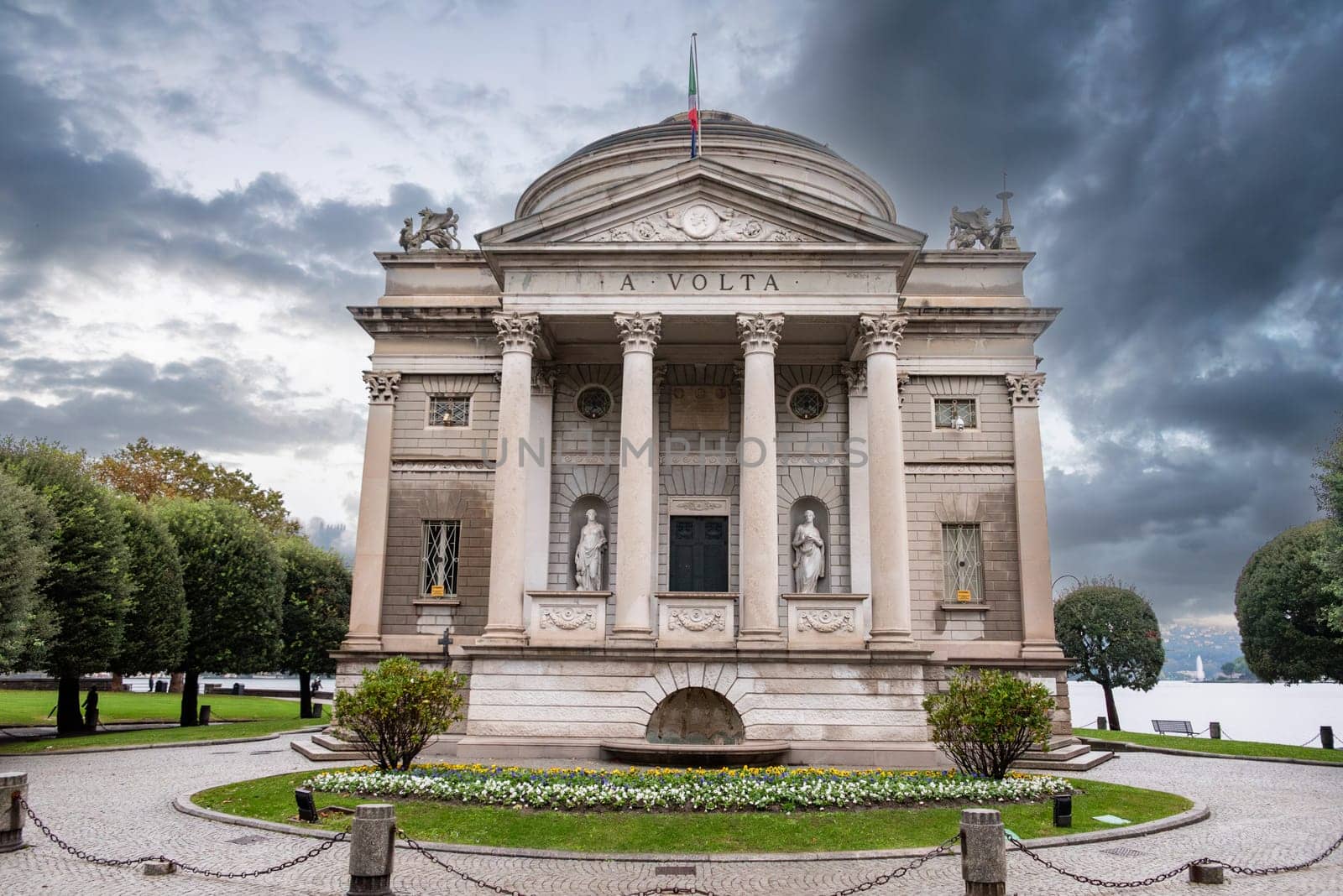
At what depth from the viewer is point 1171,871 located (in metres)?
13.3

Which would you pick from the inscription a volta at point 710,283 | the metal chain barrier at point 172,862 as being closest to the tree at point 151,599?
the inscription a volta at point 710,283

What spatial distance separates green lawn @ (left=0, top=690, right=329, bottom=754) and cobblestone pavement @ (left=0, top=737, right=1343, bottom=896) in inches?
341

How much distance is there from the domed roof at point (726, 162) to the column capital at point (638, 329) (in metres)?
9.44

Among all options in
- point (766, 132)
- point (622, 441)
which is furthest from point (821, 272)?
point (766, 132)

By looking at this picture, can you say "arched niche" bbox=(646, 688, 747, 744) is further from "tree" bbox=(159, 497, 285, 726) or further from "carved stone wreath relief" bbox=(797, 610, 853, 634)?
"tree" bbox=(159, 497, 285, 726)

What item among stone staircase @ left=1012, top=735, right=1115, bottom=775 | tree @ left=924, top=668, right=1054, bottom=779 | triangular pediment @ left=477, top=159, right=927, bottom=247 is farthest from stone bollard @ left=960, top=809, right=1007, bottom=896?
triangular pediment @ left=477, top=159, right=927, bottom=247

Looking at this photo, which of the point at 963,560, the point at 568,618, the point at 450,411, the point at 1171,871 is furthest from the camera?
the point at 450,411

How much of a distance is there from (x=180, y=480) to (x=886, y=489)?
4450 cm

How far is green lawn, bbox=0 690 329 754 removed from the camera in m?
28.7

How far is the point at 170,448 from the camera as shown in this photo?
56.2 m

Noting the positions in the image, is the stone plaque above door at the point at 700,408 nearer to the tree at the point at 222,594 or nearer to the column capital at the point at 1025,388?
the column capital at the point at 1025,388

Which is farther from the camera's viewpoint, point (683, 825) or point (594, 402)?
point (594, 402)

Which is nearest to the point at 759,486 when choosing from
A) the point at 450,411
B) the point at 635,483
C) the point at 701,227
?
the point at 635,483

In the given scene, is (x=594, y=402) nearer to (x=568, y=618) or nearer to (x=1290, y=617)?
(x=568, y=618)
